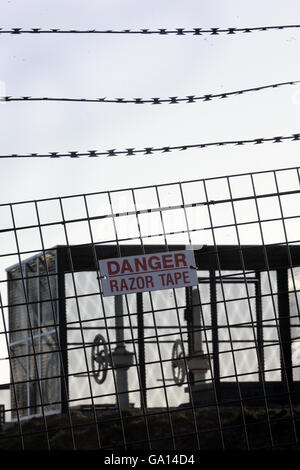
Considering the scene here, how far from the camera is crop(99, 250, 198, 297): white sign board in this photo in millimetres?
7836

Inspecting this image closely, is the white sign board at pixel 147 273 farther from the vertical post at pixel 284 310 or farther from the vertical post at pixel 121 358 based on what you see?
the vertical post at pixel 284 310

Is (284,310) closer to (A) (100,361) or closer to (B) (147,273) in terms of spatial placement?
A: (A) (100,361)

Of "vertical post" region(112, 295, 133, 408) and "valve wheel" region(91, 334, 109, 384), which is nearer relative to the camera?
"valve wheel" region(91, 334, 109, 384)

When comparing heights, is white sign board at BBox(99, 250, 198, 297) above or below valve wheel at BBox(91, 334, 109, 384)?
below

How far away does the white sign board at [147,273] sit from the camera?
309 inches

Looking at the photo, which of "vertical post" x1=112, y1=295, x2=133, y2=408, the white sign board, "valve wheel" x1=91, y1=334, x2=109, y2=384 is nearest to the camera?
the white sign board

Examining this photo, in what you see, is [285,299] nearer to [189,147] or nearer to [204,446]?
[204,446]

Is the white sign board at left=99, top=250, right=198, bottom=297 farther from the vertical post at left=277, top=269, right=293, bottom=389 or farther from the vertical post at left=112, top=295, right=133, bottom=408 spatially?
the vertical post at left=277, top=269, right=293, bottom=389

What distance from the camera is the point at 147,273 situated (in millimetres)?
7840

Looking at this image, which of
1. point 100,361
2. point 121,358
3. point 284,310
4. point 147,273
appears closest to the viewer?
point 147,273

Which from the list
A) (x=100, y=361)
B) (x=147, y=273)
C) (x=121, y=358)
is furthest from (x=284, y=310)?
(x=147, y=273)

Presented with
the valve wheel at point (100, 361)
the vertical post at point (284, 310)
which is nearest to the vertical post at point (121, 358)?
the valve wheel at point (100, 361)

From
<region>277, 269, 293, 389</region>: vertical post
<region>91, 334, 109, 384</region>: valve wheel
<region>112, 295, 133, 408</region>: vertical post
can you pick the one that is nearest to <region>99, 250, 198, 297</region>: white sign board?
<region>91, 334, 109, 384</region>: valve wheel
